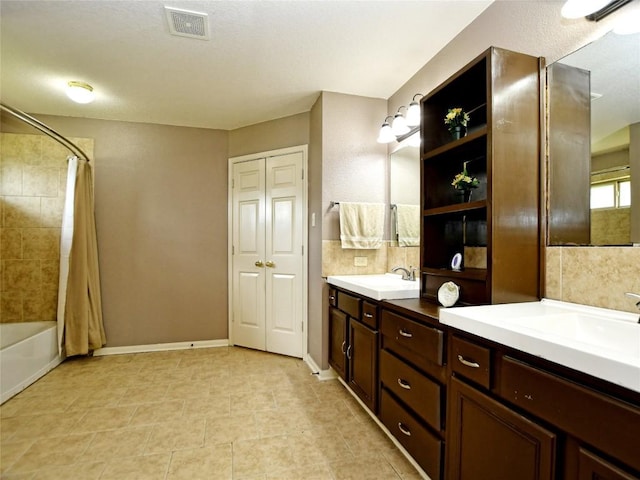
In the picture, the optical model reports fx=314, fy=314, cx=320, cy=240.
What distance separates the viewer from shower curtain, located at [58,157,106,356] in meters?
3.01

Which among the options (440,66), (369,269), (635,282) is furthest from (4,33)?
(635,282)

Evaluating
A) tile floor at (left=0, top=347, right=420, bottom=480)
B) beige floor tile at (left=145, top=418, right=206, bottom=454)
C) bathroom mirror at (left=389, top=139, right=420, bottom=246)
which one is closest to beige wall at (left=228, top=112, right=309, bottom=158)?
bathroom mirror at (left=389, top=139, right=420, bottom=246)

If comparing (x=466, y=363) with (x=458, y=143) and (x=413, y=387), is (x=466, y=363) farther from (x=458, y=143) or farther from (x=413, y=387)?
(x=458, y=143)

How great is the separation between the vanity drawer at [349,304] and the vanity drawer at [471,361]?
0.88m

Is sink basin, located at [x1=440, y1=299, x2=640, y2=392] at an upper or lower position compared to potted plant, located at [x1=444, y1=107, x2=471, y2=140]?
lower

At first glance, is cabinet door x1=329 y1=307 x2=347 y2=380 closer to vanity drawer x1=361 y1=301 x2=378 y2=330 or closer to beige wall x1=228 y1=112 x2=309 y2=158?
vanity drawer x1=361 y1=301 x2=378 y2=330

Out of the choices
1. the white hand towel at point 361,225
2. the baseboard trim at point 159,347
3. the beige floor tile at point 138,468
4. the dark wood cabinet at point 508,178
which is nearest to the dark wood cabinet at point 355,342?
the white hand towel at point 361,225

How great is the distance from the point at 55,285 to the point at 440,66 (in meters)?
4.00

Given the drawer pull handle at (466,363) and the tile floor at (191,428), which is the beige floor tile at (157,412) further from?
the drawer pull handle at (466,363)

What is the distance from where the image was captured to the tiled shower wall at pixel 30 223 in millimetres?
3047

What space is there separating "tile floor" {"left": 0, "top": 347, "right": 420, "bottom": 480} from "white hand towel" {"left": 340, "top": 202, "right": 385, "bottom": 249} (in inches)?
47.1

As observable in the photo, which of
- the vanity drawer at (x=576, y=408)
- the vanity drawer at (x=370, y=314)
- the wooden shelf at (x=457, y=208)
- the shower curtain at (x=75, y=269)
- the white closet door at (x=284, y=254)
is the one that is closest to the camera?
the vanity drawer at (x=576, y=408)

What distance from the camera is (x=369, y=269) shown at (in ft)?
9.23

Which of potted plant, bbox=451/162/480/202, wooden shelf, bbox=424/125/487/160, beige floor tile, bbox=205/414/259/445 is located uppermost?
wooden shelf, bbox=424/125/487/160
